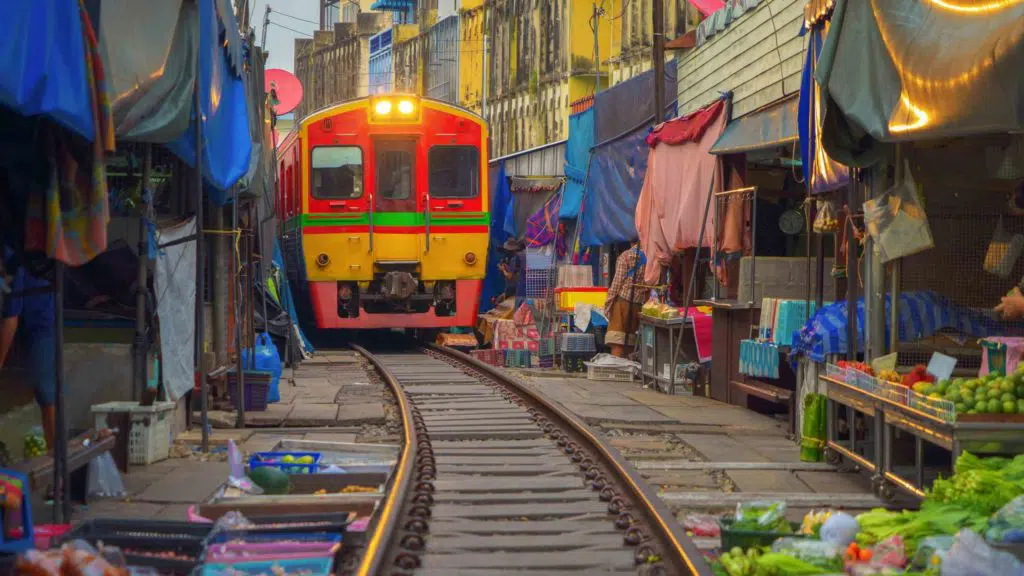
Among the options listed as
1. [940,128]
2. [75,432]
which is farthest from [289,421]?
[940,128]

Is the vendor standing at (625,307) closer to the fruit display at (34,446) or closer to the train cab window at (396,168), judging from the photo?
the train cab window at (396,168)

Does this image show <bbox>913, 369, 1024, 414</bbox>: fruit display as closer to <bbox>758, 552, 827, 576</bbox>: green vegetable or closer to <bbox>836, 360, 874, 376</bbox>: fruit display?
<bbox>836, 360, 874, 376</bbox>: fruit display

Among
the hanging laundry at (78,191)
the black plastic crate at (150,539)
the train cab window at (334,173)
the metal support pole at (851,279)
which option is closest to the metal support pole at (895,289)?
the metal support pole at (851,279)

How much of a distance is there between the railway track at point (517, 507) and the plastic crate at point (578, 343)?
5520 mm

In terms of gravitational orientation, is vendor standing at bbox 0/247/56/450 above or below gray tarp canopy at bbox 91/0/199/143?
below

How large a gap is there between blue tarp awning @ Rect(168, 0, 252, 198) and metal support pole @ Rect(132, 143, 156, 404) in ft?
0.82

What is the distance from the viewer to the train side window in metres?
19.6

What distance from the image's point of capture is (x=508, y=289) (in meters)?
25.7

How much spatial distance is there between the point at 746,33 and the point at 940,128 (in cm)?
837

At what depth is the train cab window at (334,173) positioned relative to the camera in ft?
63.6

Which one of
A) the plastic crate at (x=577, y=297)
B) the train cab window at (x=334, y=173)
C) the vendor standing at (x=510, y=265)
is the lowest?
the plastic crate at (x=577, y=297)

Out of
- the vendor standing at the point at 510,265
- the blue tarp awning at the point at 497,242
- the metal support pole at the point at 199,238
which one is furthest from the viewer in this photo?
the blue tarp awning at the point at 497,242

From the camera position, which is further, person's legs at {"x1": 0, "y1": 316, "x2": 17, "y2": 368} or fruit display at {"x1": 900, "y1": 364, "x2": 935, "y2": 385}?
fruit display at {"x1": 900, "y1": 364, "x2": 935, "y2": 385}

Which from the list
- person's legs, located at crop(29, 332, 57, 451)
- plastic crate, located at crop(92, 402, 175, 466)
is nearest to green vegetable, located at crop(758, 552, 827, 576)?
person's legs, located at crop(29, 332, 57, 451)
